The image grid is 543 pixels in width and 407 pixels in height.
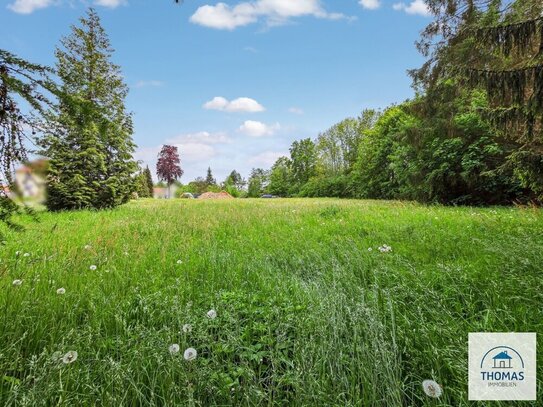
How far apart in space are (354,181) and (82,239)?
28.0 metres

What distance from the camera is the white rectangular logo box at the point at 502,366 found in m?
1.19

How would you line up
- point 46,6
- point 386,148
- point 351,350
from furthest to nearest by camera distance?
1. point 386,148
2. point 46,6
3. point 351,350

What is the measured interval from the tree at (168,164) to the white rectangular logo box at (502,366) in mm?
50340

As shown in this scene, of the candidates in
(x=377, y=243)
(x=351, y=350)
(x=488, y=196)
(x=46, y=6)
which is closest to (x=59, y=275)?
(x=46, y=6)

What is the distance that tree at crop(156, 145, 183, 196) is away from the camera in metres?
46.9

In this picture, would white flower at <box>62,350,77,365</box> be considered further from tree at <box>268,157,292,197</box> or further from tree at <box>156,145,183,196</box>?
tree at <box>156,145,183,196</box>

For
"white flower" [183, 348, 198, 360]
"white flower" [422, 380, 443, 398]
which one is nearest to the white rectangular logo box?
"white flower" [422, 380, 443, 398]

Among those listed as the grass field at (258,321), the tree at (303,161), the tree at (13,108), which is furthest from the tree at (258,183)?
the tree at (13,108)

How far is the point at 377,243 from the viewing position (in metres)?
3.97

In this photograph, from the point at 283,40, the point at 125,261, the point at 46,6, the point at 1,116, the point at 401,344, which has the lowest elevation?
the point at 401,344

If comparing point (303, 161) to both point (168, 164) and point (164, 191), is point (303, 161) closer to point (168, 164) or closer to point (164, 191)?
point (168, 164)

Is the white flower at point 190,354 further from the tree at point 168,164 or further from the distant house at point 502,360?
the tree at point 168,164

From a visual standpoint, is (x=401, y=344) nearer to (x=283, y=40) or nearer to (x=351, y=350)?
(x=351, y=350)

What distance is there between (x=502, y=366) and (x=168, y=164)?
50441 millimetres
